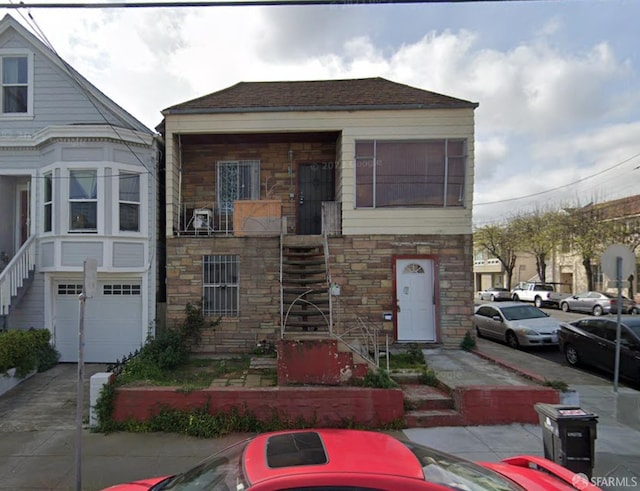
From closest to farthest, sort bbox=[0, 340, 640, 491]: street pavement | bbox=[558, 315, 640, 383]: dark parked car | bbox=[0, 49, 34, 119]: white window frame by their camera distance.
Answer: bbox=[0, 340, 640, 491]: street pavement, bbox=[558, 315, 640, 383]: dark parked car, bbox=[0, 49, 34, 119]: white window frame

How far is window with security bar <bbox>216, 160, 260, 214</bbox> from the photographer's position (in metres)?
11.0

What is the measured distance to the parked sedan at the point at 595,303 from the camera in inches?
801

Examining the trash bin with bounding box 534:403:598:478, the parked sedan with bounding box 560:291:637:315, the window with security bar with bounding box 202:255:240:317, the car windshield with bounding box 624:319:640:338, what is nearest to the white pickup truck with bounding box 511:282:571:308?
the parked sedan with bounding box 560:291:637:315

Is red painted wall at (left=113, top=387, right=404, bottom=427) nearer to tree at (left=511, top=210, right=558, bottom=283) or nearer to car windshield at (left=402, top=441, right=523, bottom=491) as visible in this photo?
car windshield at (left=402, top=441, right=523, bottom=491)

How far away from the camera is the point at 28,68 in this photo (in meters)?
9.88

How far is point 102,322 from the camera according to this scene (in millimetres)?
9641

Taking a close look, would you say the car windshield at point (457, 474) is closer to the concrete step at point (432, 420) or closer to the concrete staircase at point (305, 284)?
the concrete step at point (432, 420)

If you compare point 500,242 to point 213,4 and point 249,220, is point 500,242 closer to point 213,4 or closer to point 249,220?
point 249,220

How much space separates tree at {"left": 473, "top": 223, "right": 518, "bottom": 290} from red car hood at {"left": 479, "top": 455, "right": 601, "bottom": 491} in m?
36.1

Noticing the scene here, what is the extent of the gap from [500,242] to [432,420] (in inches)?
1382

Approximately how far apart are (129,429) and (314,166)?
789 centimetres

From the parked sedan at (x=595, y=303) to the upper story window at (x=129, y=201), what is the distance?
23157 mm

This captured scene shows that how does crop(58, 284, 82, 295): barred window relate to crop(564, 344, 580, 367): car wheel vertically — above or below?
above

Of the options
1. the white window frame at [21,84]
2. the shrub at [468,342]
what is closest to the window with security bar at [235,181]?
the white window frame at [21,84]
